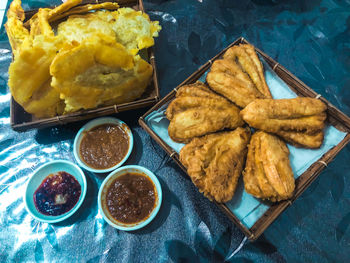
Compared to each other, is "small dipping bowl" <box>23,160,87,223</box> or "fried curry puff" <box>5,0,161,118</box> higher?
"fried curry puff" <box>5,0,161,118</box>

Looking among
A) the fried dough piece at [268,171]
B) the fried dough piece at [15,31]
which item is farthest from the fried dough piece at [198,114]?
the fried dough piece at [15,31]

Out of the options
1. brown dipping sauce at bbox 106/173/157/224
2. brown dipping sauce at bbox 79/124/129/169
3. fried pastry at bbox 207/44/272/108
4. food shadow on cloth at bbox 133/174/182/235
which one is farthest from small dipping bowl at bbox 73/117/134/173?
fried pastry at bbox 207/44/272/108

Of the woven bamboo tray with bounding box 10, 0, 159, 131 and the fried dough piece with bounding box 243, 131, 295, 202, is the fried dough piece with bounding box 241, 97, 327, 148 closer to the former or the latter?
the fried dough piece with bounding box 243, 131, 295, 202

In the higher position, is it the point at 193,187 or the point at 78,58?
the point at 78,58

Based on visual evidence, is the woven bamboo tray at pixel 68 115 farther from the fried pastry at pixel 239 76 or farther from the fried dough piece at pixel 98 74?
the fried pastry at pixel 239 76

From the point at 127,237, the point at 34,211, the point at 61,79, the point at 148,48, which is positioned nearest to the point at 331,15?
the point at 148,48

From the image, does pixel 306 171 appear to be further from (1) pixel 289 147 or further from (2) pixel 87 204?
(2) pixel 87 204

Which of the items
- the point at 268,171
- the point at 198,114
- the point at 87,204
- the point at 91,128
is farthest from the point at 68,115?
the point at 268,171
